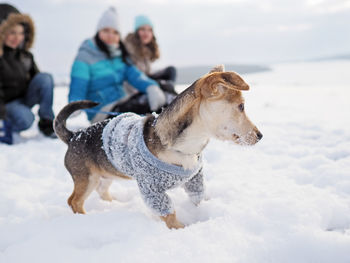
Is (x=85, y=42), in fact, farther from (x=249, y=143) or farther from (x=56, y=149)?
(x=249, y=143)

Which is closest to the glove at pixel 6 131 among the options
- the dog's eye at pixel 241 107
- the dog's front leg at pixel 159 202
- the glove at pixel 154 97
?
the glove at pixel 154 97

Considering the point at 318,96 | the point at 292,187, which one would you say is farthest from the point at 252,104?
the point at 292,187

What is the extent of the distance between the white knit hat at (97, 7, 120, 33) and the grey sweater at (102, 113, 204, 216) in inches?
102

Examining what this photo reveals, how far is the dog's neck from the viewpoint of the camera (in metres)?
2.01

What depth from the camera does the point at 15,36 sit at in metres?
4.61

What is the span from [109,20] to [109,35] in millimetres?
226

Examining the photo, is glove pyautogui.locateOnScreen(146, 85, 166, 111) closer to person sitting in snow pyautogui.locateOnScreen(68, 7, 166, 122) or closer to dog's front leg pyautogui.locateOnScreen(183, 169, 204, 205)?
person sitting in snow pyautogui.locateOnScreen(68, 7, 166, 122)

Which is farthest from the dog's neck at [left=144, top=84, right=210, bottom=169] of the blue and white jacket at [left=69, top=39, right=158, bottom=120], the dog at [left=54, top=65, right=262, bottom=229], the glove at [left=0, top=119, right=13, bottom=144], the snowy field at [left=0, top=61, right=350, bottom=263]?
the glove at [left=0, top=119, right=13, bottom=144]

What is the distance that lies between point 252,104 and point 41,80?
4114 millimetres

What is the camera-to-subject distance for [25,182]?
3.14 metres

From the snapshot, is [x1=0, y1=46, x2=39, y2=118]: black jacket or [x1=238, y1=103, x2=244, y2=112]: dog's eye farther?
[x1=0, y1=46, x2=39, y2=118]: black jacket

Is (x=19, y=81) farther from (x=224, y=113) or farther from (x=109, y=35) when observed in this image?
(x=224, y=113)

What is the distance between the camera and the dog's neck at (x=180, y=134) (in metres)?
2.01

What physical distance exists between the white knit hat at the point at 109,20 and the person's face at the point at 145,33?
23.2 inches
